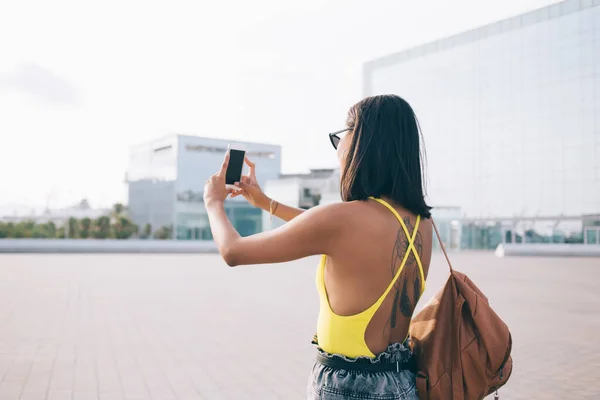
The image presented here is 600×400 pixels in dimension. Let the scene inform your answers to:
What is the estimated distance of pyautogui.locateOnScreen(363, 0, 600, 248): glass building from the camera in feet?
142

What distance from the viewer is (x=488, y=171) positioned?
165 ft

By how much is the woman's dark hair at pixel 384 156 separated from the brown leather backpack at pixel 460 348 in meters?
0.30

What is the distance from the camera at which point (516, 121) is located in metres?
48.4

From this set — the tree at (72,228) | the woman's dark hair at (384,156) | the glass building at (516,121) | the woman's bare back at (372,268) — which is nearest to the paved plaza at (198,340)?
the woman's bare back at (372,268)

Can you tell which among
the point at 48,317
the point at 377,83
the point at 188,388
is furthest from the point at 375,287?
the point at 377,83

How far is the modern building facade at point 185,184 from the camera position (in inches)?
2242

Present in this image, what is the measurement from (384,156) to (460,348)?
58cm

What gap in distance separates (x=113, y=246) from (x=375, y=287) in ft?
121

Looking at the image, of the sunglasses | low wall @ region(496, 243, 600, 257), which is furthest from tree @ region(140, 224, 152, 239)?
the sunglasses

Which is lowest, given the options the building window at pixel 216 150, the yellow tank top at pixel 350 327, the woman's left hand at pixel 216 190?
the yellow tank top at pixel 350 327

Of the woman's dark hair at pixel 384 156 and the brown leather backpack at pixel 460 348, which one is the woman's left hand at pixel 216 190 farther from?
the brown leather backpack at pixel 460 348

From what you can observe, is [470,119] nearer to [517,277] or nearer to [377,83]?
[377,83]

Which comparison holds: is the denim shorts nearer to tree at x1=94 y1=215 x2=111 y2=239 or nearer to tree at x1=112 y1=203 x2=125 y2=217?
tree at x1=94 y1=215 x2=111 y2=239

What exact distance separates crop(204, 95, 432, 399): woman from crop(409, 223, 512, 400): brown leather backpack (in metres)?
0.06
